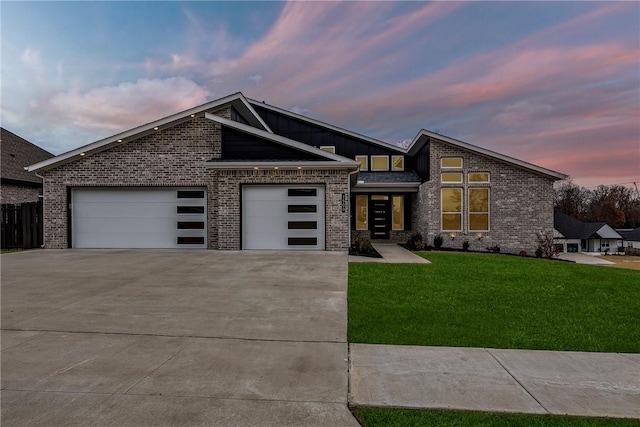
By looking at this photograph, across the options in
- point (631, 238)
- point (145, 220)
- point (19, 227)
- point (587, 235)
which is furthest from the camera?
point (631, 238)

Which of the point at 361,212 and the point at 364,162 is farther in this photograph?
the point at 364,162

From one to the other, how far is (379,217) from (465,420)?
607 inches

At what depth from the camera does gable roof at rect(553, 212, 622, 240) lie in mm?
34506

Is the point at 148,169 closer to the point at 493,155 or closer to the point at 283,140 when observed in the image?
the point at 283,140

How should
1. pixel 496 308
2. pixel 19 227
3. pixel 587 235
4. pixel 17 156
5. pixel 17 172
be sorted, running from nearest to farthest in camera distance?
pixel 496 308, pixel 19 227, pixel 17 172, pixel 17 156, pixel 587 235

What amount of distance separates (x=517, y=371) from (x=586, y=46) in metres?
15.0

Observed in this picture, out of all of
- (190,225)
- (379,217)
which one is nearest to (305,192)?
(190,225)

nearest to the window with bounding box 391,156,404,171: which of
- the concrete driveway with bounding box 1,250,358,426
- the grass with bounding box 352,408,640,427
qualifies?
the concrete driveway with bounding box 1,250,358,426

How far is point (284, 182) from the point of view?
38.8 feet

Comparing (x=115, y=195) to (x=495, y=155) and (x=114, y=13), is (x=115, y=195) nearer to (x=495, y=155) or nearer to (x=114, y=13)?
(x=114, y=13)

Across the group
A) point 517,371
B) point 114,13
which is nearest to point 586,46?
point 517,371

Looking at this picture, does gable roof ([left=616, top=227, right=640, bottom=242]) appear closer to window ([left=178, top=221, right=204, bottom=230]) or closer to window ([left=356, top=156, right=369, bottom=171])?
window ([left=356, top=156, right=369, bottom=171])

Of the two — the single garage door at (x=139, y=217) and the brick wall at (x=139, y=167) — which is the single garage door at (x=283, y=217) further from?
the single garage door at (x=139, y=217)

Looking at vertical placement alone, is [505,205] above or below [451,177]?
below
